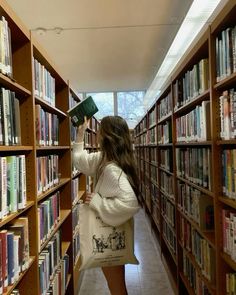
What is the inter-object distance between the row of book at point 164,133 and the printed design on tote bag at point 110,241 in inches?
56.1

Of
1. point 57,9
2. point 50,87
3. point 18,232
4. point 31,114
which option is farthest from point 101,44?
point 18,232

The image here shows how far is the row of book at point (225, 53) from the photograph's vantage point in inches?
56.2

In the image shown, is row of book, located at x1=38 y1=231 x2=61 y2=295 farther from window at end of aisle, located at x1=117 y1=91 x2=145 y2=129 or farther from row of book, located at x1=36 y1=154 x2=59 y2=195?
window at end of aisle, located at x1=117 y1=91 x2=145 y2=129

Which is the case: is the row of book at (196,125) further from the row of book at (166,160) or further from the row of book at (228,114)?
the row of book at (166,160)

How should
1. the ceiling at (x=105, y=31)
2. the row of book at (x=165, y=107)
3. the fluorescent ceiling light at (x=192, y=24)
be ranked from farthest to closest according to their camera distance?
the ceiling at (x=105, y=31)
the row of book at (x=165, y=107)
the fluorescent ceiling light at (x=192, y=24)

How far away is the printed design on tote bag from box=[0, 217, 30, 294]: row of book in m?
0.49

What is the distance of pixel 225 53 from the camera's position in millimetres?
1498

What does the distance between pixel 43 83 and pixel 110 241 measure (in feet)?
3.47

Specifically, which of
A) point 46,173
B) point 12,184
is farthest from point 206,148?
point 12,184

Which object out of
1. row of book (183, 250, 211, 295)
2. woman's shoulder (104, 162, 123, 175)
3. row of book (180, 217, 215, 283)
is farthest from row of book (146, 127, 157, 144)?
woman's shoulder (104, 162, 123, 175)

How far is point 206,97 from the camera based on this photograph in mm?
1951

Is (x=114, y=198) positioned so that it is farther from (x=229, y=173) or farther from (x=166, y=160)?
(x=166, y=160)

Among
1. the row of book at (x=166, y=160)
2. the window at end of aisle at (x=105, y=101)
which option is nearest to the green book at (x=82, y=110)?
the row of book at (x=166, y=160)

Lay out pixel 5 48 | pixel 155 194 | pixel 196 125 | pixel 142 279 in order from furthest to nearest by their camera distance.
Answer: pixel 155 194, pixel 142 279, pixel 196 125, pixel 5 48
